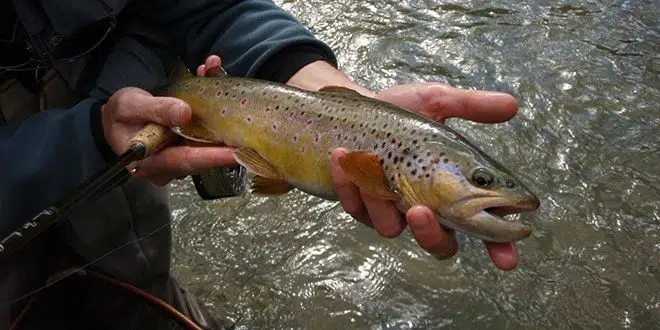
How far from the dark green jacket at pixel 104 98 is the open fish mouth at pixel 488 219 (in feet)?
2.80

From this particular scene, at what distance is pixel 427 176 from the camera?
1.62 meters

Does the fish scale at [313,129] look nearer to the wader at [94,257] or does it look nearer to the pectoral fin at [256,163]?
the pectoral fin at [256,163]

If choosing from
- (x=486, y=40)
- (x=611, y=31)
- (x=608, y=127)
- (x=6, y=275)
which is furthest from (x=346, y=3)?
(x=6, y=275)

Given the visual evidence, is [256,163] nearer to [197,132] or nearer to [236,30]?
[197,132]

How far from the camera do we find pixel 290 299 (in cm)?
284

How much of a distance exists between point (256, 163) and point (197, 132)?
24cm

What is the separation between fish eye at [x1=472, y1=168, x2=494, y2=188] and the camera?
1566mm

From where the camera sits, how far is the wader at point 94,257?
82.7 inches

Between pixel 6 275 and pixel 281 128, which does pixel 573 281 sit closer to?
pixel 281 128

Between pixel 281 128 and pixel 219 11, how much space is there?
1.93 ft

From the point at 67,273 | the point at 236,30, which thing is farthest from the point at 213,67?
the point at 67,273

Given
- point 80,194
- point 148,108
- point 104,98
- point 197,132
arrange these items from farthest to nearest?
point 104,98 < point 197,132 < point 148,108 < point 80,194

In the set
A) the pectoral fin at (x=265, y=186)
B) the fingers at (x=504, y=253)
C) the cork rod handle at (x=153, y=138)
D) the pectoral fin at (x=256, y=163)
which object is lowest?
the fingers at (x=504, y=253)

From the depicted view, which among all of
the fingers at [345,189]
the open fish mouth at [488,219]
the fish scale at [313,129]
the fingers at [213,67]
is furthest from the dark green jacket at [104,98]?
the open fish mouth at [488,219]
